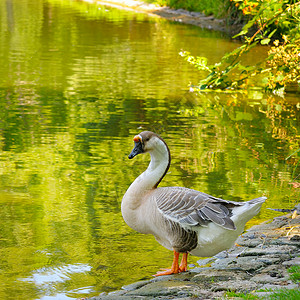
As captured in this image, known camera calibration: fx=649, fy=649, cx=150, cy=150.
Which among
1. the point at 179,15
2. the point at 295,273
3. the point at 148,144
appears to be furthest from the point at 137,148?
the point at 179,15

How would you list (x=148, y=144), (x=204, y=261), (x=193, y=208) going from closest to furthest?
(x=193, y=208) → (x=148, y=144) → (x=204, y=261)

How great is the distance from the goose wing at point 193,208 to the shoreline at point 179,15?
77.1 feet

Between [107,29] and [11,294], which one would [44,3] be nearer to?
[107,29]

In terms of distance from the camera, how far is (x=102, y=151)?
11.0 metres

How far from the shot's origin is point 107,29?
28.0m

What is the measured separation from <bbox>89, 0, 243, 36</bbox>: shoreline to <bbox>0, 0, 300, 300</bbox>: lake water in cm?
811

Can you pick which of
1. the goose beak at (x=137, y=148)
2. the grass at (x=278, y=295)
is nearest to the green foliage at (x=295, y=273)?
the grass at (x=278, y=295)

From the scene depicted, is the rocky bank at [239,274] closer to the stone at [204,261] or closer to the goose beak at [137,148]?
the stone at [204,261]

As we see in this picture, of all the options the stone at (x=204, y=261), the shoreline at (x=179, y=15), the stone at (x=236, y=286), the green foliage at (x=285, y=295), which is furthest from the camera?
the shoreline at (x=179, y=15)

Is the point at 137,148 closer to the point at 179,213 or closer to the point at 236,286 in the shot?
the point at 179,213

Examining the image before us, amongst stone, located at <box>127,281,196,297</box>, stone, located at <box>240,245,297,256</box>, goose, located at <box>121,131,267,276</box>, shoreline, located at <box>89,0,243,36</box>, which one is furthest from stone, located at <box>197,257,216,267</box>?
shoreline, located at <box>89,0,243,36</box>

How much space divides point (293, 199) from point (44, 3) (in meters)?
34.3

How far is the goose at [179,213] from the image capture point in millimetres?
5691

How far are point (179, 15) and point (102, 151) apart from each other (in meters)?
26.4
